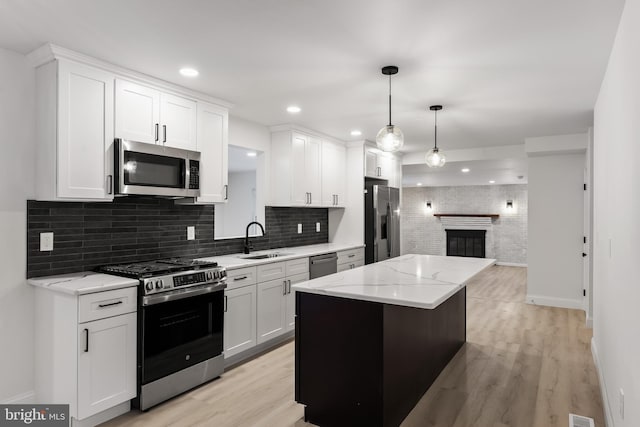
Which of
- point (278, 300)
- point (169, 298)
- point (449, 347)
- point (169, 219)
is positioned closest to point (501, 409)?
point (449, 347)

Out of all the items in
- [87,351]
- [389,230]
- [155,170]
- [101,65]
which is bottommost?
[87,351]

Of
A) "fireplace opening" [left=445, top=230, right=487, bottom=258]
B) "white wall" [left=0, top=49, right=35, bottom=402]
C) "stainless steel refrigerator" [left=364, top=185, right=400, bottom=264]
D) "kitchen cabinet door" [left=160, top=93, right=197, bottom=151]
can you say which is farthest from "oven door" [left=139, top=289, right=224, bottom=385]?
"fireplace opening" [left=445, top=230, right=487, bottom=258]

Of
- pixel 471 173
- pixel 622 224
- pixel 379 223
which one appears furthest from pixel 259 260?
pixel 471 173

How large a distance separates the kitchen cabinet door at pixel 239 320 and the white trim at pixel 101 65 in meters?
1.74

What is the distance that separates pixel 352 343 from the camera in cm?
238

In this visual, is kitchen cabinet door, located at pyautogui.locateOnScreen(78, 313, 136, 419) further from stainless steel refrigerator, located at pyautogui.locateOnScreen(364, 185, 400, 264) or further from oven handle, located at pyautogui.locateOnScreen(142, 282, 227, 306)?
stainless steel refrigerator, located at pyautogui.locateOnScreen(364, 185, 400, 264)

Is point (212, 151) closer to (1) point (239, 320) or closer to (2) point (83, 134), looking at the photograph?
(2) point (83, 134)

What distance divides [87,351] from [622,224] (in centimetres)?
314

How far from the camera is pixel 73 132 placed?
105 inches

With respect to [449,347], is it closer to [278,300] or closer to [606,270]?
[606,270]

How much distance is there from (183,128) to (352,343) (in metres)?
2.26

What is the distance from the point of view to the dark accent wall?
2801mm

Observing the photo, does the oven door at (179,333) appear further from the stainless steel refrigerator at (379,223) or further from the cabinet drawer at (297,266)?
the stainless steel refrigerator at (379,223)

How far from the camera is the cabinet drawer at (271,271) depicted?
381 centimetres
